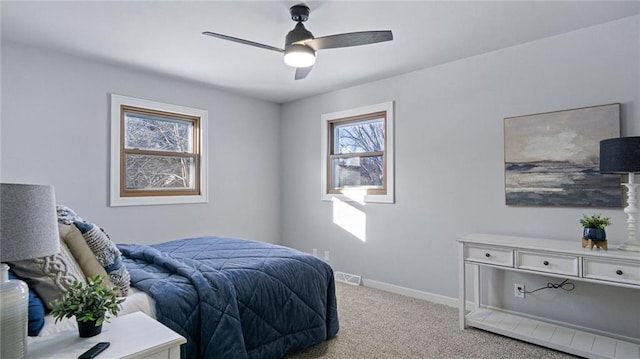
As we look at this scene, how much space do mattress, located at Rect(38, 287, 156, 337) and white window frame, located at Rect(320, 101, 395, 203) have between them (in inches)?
106

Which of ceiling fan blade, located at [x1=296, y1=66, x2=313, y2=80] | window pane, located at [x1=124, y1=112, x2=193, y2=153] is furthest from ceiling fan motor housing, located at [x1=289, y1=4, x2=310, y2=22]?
window pane, located at [x1=124, y1=112, x2=193, y2=153]

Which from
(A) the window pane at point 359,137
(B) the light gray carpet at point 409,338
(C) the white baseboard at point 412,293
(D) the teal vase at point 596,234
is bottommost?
(B) the light gray carpet at point 409,338

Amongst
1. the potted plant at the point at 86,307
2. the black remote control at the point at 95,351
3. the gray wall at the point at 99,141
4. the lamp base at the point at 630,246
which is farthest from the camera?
the gray wall at the point at 99,141

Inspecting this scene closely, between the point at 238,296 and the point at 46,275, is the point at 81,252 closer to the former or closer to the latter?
the point at 46,275

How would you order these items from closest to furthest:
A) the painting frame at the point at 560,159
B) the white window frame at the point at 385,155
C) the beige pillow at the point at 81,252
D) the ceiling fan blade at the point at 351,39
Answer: the beige pillow at the point at 81,252 < the ceiling fan blade at the point at 351,39 < the painting frame at the point at 560,159 < the white window frame at the point at 385,155

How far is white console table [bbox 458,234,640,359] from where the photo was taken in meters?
2.26

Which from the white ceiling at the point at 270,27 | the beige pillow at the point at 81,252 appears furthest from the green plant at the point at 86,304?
the white ceiling at the point at 270,27

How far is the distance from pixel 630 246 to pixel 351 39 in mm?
2269

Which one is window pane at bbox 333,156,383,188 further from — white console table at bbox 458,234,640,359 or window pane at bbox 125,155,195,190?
window pane at bbox 125,155,195,190

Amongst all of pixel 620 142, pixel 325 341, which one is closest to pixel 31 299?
pixel 325 341

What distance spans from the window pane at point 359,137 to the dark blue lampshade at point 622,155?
213 cm

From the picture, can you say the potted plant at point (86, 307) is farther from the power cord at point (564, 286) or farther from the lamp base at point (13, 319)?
the power cord at point (564, 286)

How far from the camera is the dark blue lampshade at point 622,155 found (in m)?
2.21

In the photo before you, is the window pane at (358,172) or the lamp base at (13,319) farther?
the window pane at (358,172)
